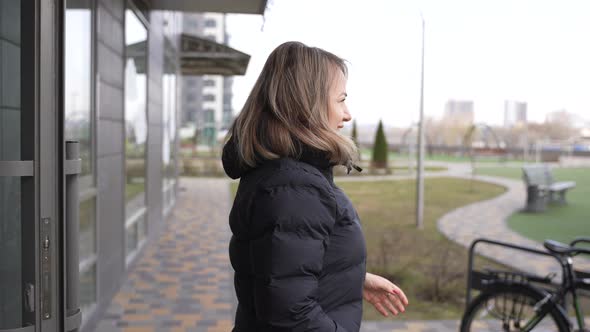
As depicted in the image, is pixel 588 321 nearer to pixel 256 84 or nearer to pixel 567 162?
pixel 256 84

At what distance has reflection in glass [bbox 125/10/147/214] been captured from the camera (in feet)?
20.0

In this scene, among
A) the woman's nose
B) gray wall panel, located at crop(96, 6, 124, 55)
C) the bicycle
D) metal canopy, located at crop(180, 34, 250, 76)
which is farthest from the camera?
metal canopy, located at crop(180, 34, 250, 76)

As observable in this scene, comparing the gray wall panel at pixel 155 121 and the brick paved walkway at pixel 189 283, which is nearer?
the brick paved walkway at pixel 189 283

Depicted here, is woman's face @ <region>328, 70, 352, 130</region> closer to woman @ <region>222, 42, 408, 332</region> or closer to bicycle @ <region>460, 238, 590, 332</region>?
woman @ <region>222, 42, 408, 332</region>

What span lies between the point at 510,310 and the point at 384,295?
6.68 ft

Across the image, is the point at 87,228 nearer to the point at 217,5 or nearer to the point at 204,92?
the point at 217,5

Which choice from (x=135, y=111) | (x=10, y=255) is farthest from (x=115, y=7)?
(x=10, y=255)

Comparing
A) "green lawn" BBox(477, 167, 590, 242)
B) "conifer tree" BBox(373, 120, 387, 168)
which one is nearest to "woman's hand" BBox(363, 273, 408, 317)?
"green lawn" BBox(477, 167, 590, 242)

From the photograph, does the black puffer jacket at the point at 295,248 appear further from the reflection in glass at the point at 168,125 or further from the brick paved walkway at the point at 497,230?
the reflection in glass at the point at 168,125

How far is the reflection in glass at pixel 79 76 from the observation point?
393 cm

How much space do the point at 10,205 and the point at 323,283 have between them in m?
0.97

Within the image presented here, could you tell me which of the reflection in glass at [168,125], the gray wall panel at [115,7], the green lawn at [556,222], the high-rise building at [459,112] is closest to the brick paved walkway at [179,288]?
the reflection in glass at [168,125]

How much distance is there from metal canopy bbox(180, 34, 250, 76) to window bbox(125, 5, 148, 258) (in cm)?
298

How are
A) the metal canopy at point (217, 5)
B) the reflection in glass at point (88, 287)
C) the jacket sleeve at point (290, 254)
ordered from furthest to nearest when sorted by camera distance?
the metal canopy at point (217, 5), the reflection in glass at point (88, 287), the jacket sleeve at point (290, 254)
